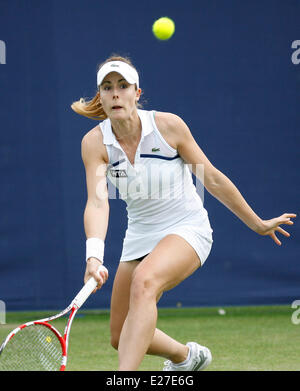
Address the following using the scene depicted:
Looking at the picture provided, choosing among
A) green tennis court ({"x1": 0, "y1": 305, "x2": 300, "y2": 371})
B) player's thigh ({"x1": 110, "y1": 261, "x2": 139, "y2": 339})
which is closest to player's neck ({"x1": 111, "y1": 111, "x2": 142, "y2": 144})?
player's thigh ({"x1": 110, "y1": 261, "x2": 139, "y2": 339})

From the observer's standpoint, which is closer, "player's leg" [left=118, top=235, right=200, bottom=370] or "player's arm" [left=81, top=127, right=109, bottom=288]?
"player's leg" [left=118, top=235, right=200, bottom=370]

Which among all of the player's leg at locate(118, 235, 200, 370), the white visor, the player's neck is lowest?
the player's leg at locate(118, 235, 200, 370)

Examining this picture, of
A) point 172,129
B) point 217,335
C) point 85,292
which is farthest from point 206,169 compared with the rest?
point 217,335

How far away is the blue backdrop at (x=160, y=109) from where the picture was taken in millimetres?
5688

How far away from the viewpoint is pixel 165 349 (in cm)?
377

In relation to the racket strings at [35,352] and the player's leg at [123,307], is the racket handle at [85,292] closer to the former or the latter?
the racket strings at [35,352]

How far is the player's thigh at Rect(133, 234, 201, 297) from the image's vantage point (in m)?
3.18

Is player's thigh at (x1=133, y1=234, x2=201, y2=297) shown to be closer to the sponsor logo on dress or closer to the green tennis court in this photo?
the sponsor logo on dress

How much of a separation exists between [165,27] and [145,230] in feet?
7.59

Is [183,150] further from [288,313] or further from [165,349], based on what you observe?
[288,313]

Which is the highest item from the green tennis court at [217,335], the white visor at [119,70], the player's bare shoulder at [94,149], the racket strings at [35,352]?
the white visor at [119,70]

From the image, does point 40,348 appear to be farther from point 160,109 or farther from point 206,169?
point 160,109

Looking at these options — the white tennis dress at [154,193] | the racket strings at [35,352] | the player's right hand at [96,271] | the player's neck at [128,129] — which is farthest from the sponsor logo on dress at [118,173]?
the racket strings at [35,352]

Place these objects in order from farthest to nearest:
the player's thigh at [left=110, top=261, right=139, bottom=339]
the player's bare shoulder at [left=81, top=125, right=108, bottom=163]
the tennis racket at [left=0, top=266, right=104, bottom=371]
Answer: the player's thigh at [left=110, top=261, right=139, bottom=339] < the player's bare shoulder at [left=81, top=125, right=108, bottom=163] < the tennis racket at [left=0, top=266, right=104, bottom=371]
